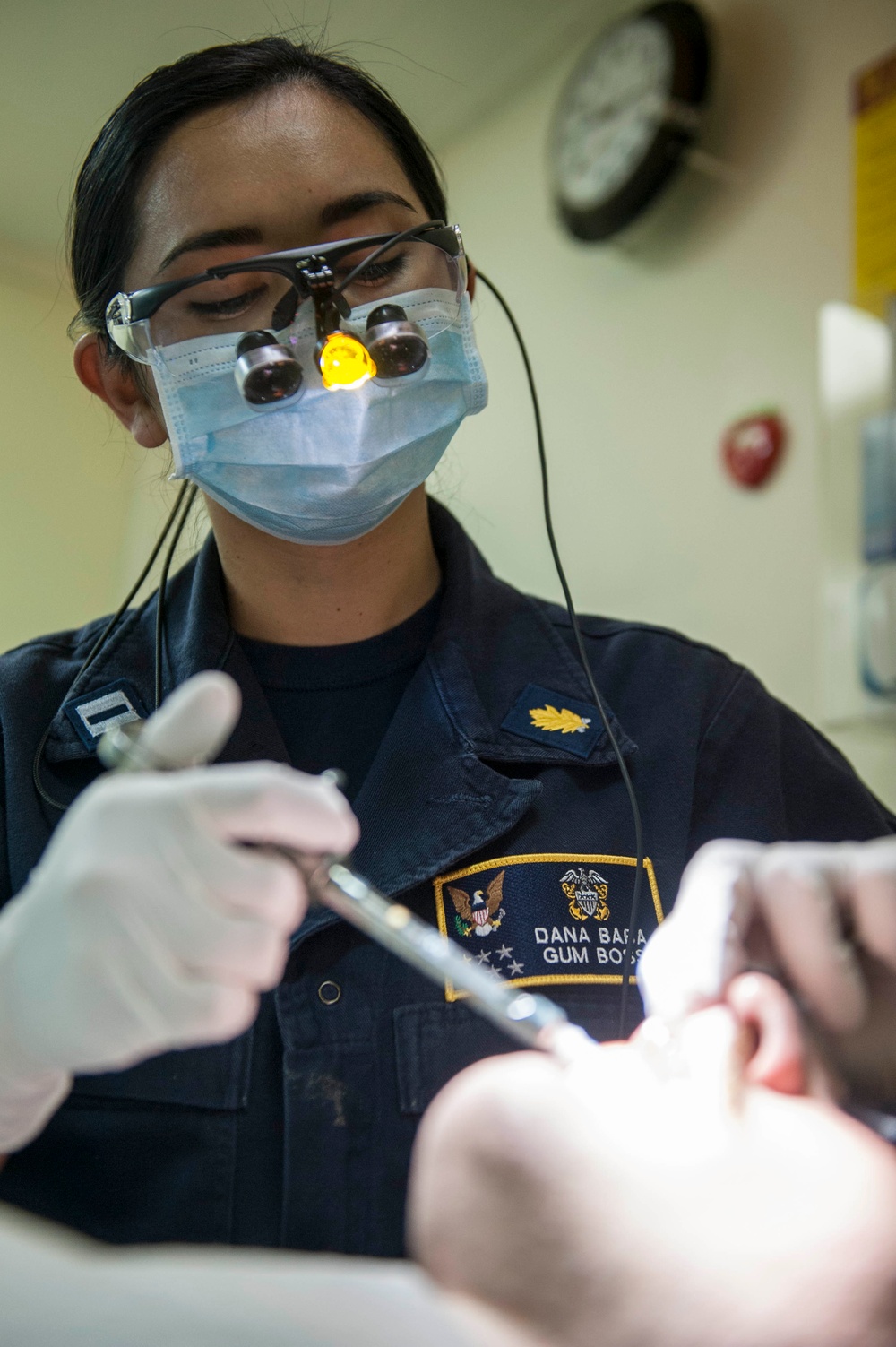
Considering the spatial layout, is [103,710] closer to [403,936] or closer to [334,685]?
[334,685]

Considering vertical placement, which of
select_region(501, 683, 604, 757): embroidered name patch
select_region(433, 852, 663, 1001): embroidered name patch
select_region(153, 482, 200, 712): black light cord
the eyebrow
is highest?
the eyebrow

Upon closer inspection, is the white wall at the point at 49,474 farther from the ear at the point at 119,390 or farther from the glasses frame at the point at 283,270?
the glasses frame at the point at 283,270

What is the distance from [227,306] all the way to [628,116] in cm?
126

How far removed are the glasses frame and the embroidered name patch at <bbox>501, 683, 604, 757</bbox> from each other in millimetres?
540

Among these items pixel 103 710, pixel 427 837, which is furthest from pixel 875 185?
pixel 103 710

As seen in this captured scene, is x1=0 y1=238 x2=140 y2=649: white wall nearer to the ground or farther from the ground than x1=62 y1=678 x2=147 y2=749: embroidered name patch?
farther from the ground

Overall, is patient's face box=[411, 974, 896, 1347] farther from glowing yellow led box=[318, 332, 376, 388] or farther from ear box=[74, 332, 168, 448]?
ear box=[74, 332, 168, 448]

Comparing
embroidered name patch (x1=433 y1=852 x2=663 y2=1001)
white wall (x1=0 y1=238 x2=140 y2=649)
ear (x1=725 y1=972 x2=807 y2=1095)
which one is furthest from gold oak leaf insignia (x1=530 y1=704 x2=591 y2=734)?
white wall (x1=0 y1=238 x2=140 y2=649)

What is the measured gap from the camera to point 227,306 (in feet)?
4.55

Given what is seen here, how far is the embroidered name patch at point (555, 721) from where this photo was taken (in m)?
1.44

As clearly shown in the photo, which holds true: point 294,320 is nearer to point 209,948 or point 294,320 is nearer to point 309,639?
point 309,639

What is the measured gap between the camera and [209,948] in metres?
0.80

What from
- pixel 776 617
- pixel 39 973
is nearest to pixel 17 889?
pixel 39 973

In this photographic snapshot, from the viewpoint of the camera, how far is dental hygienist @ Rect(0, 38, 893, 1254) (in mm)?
1197
